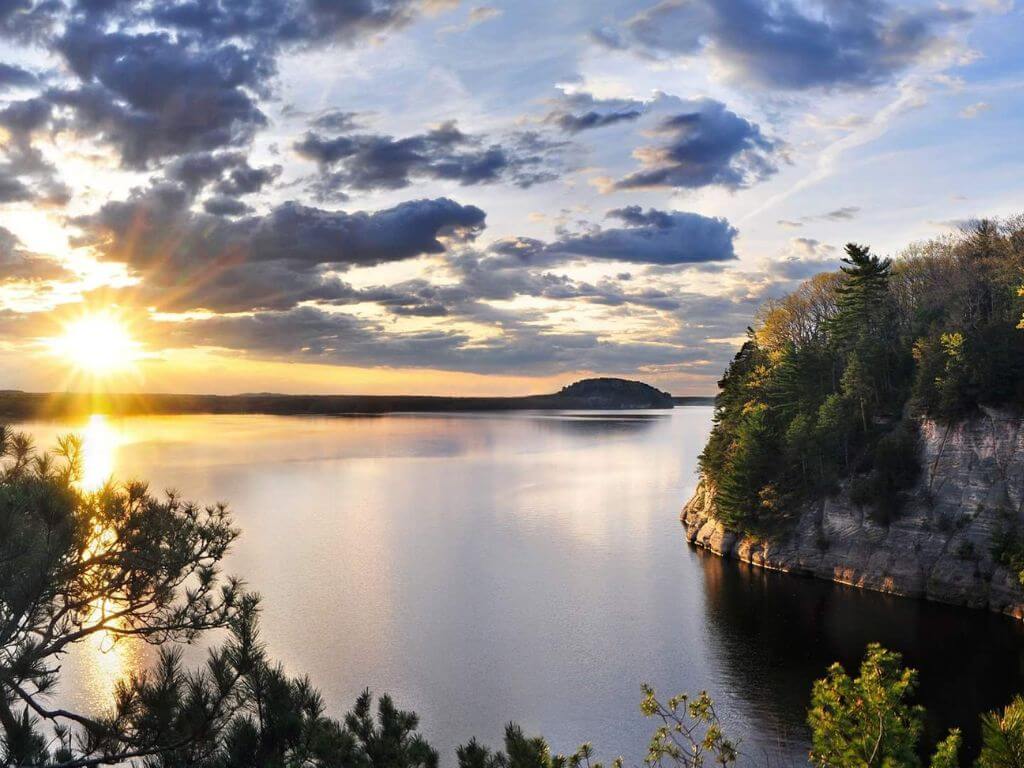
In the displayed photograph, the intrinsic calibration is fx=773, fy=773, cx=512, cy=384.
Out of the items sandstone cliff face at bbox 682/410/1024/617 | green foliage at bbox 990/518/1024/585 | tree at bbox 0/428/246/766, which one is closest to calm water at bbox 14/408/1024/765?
sandstone cliff face at bbox 682/410/1024/617

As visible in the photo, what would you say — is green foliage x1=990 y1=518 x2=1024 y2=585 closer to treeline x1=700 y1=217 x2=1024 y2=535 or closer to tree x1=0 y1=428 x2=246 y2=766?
treeline x1=700 y1=217 x2=1024 y2=535

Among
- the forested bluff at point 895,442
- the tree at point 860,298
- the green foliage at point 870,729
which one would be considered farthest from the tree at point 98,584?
the tree at point 860,298

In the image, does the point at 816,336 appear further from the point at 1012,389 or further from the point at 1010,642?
the point at 1010,642

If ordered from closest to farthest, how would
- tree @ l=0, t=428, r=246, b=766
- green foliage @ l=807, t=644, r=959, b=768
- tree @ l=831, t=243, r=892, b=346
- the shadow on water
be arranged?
tree @ l=0, t=428, r=246, b=766 → green foliage @ l=807, t=644, r=959, b=768 → the shadow on water → tree @ l=831, t=243, r=892, b=346

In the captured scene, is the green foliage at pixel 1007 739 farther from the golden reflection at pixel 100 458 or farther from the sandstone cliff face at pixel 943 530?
the golden reflection at pixel 100 458

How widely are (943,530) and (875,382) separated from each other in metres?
14.5

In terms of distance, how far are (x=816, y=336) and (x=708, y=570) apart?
30950 millimetres

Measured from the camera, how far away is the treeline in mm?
50969

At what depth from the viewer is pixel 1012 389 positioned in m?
48.2

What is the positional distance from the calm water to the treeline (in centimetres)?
734

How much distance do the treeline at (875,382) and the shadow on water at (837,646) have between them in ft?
27.0

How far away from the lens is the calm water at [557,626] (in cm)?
3216

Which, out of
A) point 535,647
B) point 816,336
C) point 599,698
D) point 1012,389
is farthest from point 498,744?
point 816,336

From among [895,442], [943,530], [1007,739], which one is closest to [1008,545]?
[943,530]
